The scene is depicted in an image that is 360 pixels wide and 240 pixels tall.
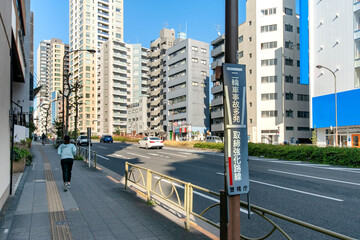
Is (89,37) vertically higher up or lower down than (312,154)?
higher up

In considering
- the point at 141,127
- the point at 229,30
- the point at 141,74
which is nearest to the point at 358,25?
the point at 229,30

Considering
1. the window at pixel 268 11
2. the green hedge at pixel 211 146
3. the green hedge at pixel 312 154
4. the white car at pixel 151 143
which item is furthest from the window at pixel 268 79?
the green hedge at pixel 312 154

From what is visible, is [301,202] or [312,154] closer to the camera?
[301,202]

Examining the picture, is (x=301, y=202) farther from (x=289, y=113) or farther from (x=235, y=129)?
(x=289, y=113)

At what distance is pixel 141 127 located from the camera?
276 feet

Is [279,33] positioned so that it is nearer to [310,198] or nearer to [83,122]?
[310,198]

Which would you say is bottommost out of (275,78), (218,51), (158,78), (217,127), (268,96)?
(217,127)

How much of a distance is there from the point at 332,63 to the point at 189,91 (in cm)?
3584

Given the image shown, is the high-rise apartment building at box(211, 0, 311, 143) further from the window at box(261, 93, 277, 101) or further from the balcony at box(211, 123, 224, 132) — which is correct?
the balcony at box(211, 123, 224, 132)

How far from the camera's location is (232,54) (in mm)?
3420

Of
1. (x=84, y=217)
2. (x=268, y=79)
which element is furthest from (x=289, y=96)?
(x=84, y=217)

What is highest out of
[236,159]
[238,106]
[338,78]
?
[338,78]

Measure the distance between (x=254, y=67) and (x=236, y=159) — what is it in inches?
2021

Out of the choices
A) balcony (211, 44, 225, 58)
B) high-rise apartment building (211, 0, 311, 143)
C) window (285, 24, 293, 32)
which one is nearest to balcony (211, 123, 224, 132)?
high-rise apartment building (211, 0, 311, 143)
